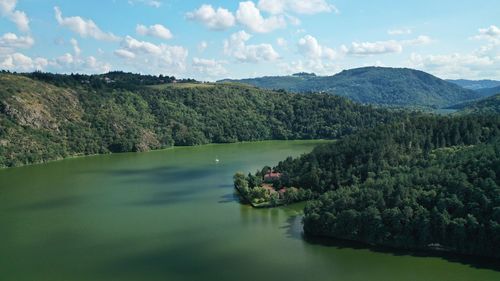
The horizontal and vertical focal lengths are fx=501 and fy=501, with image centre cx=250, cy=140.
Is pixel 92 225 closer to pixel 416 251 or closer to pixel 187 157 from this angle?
pixel 416 251

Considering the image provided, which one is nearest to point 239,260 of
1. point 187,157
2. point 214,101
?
point 187,157

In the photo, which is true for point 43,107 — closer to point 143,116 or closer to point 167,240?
point 143,116

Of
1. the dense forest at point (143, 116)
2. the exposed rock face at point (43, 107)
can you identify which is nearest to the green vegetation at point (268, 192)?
the dense forest at point (143, 116)

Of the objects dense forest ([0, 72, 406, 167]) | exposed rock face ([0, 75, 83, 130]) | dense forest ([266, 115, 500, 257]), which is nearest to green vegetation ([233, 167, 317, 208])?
dense forest ([266, 115, 500, 257])

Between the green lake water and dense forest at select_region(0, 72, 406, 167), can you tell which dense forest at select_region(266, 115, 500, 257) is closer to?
the green lake water

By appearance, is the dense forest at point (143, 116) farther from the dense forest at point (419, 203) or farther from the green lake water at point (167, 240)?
the dense forest at point (419, 203)

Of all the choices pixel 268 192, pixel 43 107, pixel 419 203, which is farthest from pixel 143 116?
pixel 419 203
